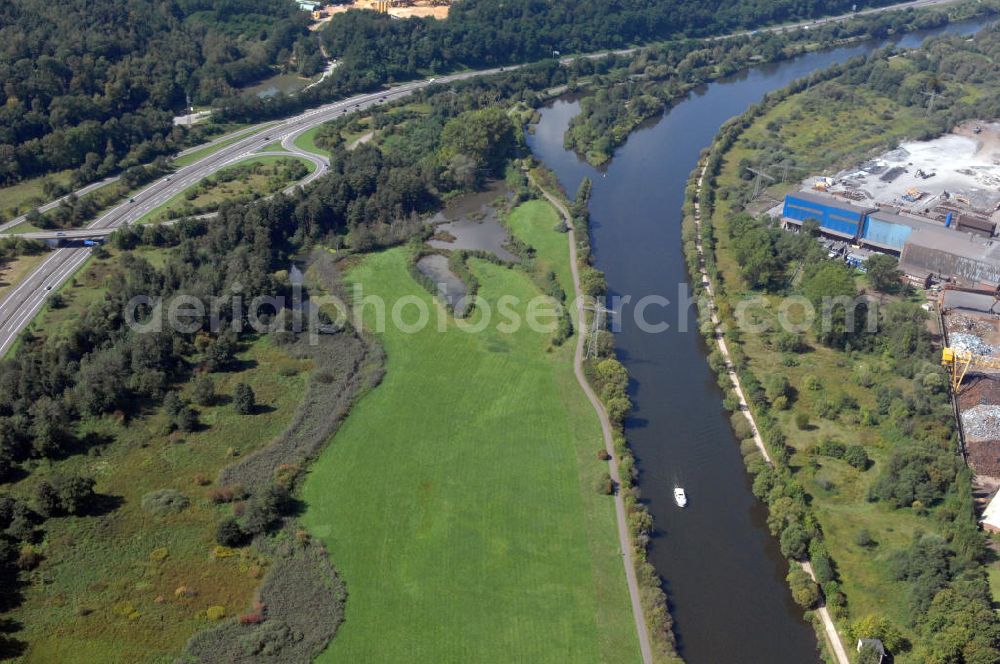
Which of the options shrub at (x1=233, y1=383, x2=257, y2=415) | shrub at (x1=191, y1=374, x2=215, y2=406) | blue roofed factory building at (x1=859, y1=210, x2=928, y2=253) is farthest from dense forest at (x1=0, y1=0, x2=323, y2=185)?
blue roofed factory building at (x1=859, y1=210, x2=928, y2=253)

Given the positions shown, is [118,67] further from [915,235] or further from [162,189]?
[915,235]

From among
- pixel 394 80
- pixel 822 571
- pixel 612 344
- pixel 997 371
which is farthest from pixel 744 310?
pixel 394 80

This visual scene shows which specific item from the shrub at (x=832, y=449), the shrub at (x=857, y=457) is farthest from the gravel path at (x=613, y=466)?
the shrub at (x=857, y=457)

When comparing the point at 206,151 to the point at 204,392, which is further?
the point at 206,151

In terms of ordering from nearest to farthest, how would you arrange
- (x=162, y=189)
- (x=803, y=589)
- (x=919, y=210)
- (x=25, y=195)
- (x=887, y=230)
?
1. (x=803, y=589)
2. (x=887, y=230)
3. (x=919, y=210)
4. (x=25, y=195)
5. (x=162, y=189)

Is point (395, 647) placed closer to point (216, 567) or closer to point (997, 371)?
point (216, 567)

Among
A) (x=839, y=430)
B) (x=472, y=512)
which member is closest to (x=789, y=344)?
(x=839, y=430)
